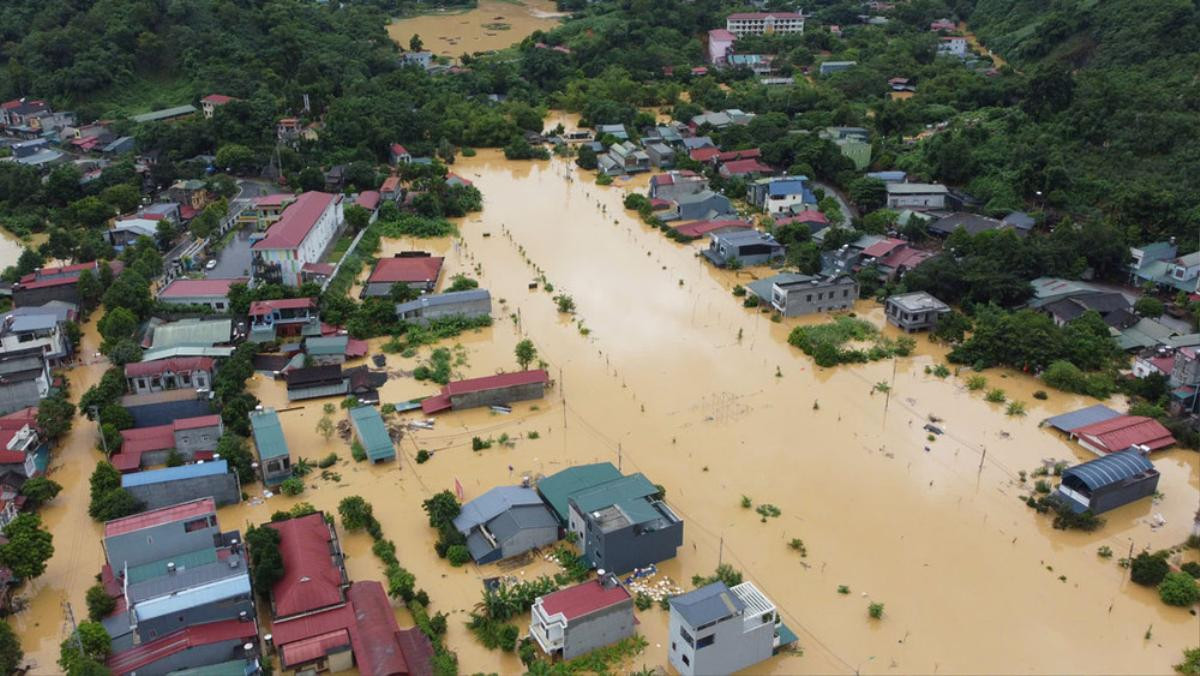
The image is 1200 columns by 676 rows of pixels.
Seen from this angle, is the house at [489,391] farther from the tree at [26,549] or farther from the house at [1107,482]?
the house at [1107,482]

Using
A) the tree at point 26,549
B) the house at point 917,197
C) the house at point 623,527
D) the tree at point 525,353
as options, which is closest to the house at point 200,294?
Answer: the tree at point 525,353

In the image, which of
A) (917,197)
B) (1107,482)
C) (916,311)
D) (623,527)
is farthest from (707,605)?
(917,197)

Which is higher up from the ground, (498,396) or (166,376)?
(166,376)

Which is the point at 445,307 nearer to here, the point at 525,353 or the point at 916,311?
the point at 525,353

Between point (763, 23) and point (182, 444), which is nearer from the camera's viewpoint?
point (182, 444)

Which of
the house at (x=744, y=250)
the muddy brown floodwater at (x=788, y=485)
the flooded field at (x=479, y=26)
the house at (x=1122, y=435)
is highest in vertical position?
the flooded field at (x=479, y=26)

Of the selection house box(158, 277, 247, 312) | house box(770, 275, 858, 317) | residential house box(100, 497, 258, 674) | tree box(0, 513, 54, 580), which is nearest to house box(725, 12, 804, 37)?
house box(770, 275, 858, 317)
